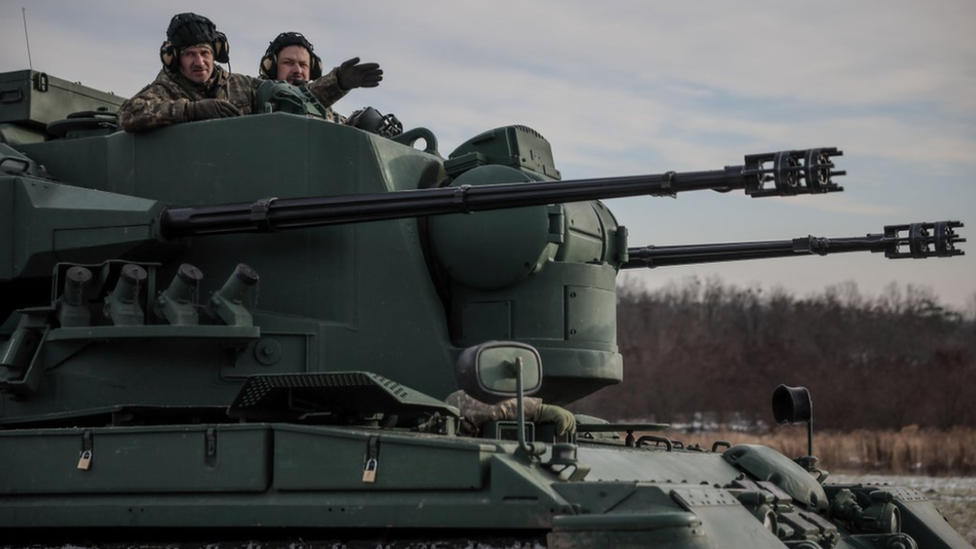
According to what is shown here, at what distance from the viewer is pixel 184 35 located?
11305 millimetres

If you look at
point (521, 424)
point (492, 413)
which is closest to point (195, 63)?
point (492, 413)

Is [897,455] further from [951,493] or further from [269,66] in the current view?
[269,66]

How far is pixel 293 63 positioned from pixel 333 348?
136 inches

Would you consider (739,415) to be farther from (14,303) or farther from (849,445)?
(14,303)

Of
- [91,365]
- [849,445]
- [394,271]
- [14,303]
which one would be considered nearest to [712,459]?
[394,271]

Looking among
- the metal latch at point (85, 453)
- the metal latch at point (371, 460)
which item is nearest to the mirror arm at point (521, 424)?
the metal latch at point (371, 460)

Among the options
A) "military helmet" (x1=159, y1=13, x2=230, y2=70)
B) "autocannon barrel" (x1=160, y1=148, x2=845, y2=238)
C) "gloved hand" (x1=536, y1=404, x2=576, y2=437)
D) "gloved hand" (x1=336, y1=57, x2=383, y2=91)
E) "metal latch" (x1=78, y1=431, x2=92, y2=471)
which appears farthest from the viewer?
"gloved hand" (x1=336, y1=57, x2=383, y2=91)

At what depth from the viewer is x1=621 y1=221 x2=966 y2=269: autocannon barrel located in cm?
1140

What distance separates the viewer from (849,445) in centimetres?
3041

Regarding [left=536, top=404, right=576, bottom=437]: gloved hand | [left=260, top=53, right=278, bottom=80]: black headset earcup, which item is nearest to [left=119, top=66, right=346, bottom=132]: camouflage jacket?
[left=260, top=53, right=278, bottom=80]: black headset earcup

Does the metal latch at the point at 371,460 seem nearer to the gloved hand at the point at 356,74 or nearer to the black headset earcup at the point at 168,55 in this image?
the black headset earcup at the point at 168,55

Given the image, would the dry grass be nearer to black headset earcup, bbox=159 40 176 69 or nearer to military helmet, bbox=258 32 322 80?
military helmet, bbox=258 32 322 80

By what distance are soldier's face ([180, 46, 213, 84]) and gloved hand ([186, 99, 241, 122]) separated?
1.95 ft

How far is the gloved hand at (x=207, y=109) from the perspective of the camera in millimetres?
10805
